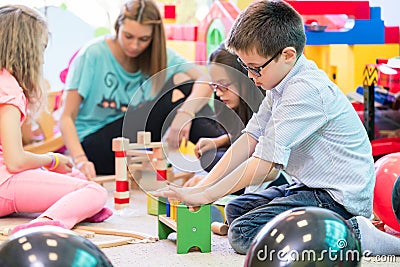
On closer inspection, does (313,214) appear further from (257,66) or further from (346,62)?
(346,62)

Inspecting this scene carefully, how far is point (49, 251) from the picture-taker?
957mm

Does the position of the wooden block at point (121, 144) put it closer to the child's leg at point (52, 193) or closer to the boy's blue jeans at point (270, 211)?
→ the child's leg at point (52, 193)

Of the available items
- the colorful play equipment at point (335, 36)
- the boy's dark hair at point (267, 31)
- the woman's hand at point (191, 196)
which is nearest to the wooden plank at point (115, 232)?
the woman's hand at point (191, 196)

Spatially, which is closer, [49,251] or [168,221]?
[49,251]

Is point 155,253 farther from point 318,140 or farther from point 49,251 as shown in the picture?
point 49,251

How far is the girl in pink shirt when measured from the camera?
1.74 metres

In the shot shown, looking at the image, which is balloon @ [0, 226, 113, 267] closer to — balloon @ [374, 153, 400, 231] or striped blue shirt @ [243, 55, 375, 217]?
striped blue shirt @ [243, 55, 375, 217]

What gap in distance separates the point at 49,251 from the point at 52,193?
0.86 meters

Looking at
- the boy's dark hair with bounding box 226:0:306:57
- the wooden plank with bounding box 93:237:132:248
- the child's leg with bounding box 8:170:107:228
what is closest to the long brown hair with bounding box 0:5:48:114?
the child's leg with bounding box 8:170:107:228

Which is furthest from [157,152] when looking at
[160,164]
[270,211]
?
[270,211]

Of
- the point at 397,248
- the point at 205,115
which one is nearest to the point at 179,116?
the point at 205,115

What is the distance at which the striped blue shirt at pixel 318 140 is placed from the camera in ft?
4.71

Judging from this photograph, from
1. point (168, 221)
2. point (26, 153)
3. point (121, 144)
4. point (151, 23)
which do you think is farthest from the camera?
point (151, 23)

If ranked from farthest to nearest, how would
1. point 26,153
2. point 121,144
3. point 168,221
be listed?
point 121,144 < point 26,153 < point 168,221
